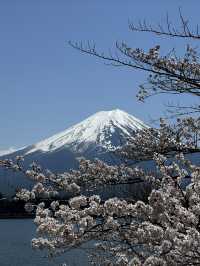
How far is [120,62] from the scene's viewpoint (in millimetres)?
7535

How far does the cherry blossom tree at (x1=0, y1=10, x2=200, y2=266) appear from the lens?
14.9 feet

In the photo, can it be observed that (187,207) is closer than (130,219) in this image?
Yes

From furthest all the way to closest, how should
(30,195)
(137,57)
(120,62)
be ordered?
1. (137,57)
2. (120,62)
3. (30,195)

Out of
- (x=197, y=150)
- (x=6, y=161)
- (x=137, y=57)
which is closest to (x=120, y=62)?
(x=137, y=57)

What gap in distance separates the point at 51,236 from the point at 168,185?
135 centimetres

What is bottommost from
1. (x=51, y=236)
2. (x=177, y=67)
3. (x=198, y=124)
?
(x=51, y=236)

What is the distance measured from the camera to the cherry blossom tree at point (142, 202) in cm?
454

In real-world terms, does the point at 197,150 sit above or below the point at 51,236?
above

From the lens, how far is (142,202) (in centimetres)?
502

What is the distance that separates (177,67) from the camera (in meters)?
7.72

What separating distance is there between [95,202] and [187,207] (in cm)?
102

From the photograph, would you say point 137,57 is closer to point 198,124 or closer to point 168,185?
point 198,124

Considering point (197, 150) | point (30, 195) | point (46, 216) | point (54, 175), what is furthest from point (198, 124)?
point (46, 216)

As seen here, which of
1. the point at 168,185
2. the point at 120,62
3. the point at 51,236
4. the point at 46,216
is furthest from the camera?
the point at 120,62
